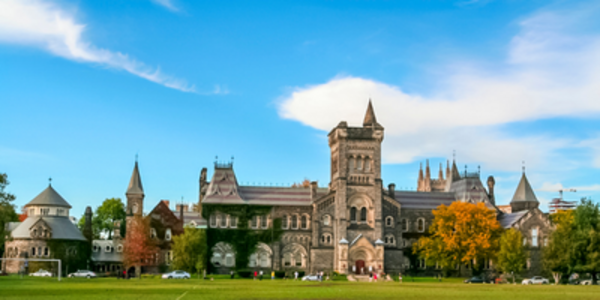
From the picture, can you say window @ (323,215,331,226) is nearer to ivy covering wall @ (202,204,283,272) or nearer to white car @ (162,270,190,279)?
ivy covering wall @ (202,204,283,272)

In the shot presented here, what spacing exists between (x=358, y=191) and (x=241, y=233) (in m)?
15.7

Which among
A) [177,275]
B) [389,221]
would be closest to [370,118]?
[389,221]

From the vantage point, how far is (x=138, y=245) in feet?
269

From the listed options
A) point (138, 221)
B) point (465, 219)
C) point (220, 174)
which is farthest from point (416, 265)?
point (138, 221)

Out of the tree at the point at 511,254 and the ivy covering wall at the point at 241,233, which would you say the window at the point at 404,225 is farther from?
the ivy covering wall at the point at 241,233

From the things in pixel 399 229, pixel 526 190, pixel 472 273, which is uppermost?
pixel 526 190

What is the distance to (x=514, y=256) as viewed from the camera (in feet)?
251

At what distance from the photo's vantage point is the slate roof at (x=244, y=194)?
3393 inches

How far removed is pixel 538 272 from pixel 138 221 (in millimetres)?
50286

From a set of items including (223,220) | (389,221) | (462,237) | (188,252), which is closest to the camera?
(188,252)

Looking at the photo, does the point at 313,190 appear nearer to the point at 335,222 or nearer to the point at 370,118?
the point at 335,222

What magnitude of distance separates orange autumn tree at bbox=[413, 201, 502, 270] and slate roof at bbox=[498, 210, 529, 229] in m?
5.16

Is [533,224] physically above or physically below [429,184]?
below

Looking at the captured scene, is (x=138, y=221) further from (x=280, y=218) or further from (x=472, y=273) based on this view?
(x=472, y=273)
